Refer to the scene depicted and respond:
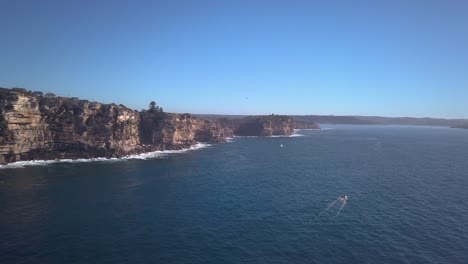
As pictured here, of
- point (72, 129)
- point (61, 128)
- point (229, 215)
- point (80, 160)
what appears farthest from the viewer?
point (72, 129)

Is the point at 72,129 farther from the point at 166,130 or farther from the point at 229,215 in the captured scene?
the point at 229,215

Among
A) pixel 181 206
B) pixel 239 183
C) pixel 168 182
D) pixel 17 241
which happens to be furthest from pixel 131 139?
pixel 17 241

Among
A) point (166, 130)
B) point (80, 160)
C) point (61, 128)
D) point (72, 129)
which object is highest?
point (61, 128)

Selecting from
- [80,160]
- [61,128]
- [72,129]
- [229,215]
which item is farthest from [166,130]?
[229,215]

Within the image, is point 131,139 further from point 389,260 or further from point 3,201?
point 389,260

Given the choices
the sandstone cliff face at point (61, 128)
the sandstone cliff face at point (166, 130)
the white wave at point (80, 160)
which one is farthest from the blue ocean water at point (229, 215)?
the sandstone cliff face at point (166, 130)
